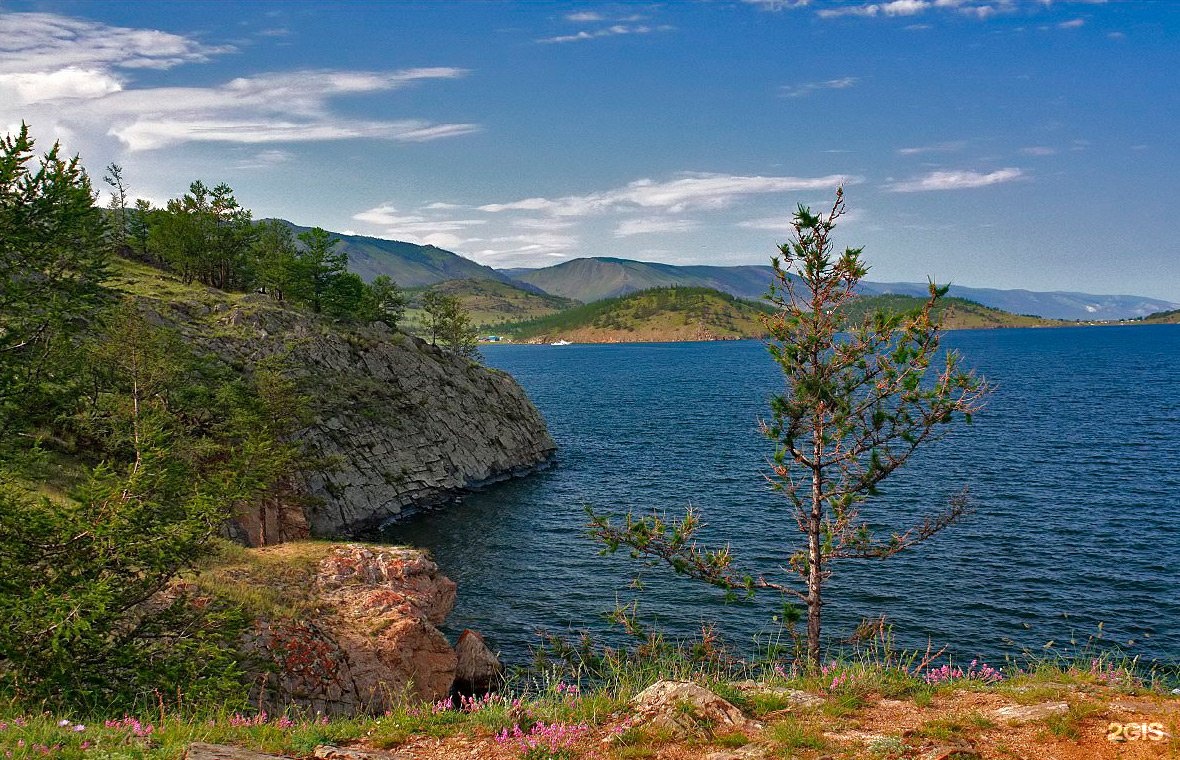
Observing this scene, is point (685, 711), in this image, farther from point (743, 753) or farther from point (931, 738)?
point (931, 738)

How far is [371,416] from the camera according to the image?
64500 millimetres

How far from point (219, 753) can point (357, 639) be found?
1915 centimetres

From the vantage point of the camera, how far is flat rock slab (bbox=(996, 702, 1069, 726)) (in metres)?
11.1

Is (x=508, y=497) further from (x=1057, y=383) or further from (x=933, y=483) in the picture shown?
(x=1057, y=383)

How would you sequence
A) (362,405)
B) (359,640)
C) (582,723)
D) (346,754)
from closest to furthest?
(346,754), (582,723), (359,640), (362,405)

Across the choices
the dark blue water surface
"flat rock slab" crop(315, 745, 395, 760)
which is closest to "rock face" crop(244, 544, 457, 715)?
the dark blue water surface

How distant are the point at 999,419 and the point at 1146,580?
210 feet

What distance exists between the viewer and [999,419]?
9794cm

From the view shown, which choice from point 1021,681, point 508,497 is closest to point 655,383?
point 508,497

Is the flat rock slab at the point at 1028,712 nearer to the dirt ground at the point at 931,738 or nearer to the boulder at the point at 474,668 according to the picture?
the dirt ground at the point at 931,738

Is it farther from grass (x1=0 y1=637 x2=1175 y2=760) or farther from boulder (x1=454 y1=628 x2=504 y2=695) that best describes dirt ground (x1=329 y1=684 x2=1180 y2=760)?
boulder (x1=454 y1=628 x2=504 y2=695)

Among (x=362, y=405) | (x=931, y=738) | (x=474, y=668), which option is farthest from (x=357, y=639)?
(x=362, y=405)

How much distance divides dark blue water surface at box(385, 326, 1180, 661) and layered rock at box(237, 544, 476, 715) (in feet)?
24.6

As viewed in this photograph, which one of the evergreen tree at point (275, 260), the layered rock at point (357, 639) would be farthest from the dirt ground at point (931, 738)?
the evergreen tree at point (275, 260)
